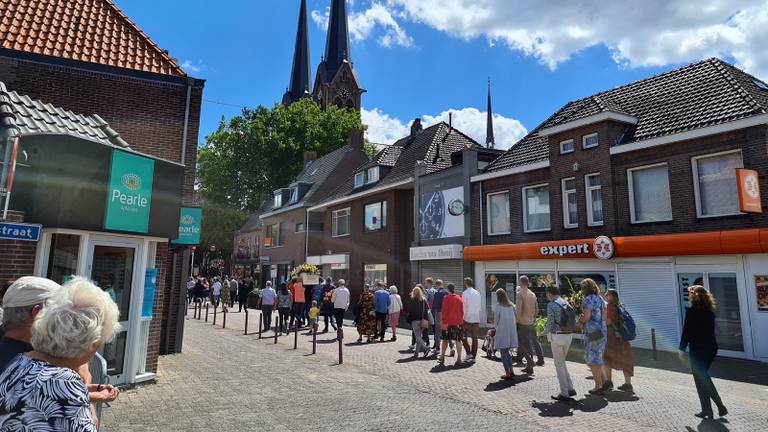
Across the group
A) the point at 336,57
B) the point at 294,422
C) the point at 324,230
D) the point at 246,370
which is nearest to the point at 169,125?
the point at 246,370

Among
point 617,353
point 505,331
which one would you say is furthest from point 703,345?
point 505,331

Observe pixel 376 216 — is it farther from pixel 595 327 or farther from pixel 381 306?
pixel 595 327

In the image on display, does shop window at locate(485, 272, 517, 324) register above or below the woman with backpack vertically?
above

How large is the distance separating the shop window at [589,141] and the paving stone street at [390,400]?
7.58 meters

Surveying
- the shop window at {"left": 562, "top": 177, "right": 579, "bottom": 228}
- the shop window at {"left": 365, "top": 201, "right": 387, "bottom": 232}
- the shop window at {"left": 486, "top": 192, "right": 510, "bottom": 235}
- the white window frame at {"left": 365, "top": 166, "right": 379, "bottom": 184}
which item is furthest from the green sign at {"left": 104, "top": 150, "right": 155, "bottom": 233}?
the white window frame at {"left": 365, "top": 166, "right": 379, "bottom": 184}

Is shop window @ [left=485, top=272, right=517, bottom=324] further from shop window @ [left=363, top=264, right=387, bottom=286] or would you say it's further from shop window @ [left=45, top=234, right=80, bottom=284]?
shop window @ [left=45, top=234, right=80, bottom=284]

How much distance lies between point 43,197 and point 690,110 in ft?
52.1

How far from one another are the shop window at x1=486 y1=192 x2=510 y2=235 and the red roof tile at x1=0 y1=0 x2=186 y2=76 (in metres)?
12.8

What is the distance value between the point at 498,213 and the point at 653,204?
19.7ft

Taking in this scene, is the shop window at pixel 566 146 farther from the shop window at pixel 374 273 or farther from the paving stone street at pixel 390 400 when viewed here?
the shop window at pixel 374 273

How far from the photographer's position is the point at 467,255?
63.6ft

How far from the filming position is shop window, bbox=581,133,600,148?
1587 centimetres

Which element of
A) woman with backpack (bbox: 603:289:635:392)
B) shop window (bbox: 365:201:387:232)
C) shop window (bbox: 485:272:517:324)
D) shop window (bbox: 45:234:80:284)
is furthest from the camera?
shop window (bbox: 365:201:387:232)

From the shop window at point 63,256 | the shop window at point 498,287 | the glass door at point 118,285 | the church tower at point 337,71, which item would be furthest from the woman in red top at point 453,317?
→ the church tower at point 337,71
